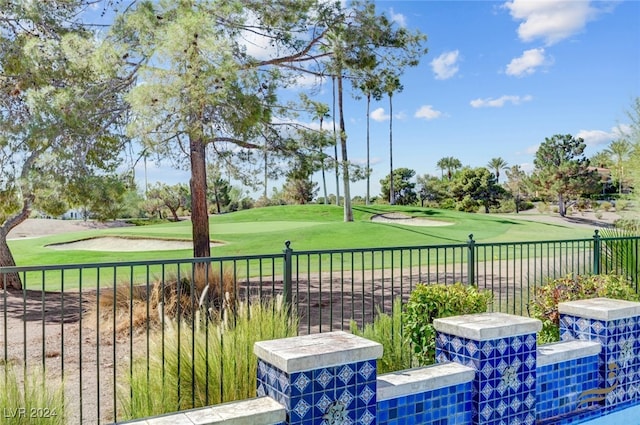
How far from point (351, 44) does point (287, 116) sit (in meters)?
2.08

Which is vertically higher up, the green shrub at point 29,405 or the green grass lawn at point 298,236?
the green shrub at point 29,405

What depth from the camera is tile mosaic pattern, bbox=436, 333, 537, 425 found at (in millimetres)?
3496

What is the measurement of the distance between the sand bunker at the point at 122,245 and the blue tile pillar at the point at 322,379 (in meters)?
19.0

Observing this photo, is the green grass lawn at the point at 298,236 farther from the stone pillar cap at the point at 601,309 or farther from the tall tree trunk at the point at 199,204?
the stone pillar cap at the point at 601,309

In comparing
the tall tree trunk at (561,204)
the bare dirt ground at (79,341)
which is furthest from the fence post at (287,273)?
the tall tree trunk at (561,204)

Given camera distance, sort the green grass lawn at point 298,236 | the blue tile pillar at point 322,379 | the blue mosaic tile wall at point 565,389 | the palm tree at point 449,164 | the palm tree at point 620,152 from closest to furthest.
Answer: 1. the blue tile pillar at point 322,379
2. the blue mosaic tile wall at point 565,389
3. the palm tree at point 620,152
4. the green grass lawn at point 298,236
5. the palm tree at point 449,164

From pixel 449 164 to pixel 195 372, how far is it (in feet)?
193

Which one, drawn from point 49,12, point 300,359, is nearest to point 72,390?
point 300,359

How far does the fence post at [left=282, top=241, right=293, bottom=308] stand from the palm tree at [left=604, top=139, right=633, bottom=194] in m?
9.80

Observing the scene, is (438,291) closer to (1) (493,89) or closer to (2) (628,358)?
(2) (628,358)

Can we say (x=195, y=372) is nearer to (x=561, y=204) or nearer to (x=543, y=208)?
(x=561, y=204)

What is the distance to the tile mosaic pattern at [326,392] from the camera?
270 cm

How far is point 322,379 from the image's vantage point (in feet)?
9.11

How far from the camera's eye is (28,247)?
23.0m
